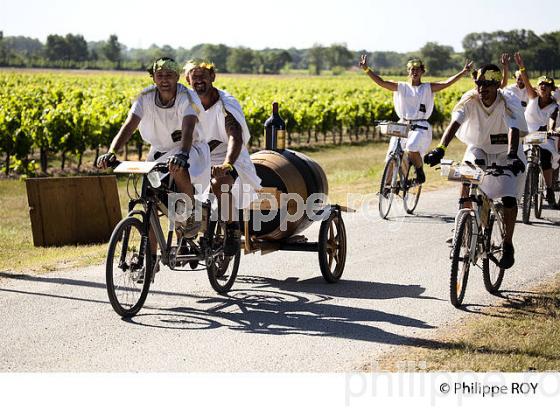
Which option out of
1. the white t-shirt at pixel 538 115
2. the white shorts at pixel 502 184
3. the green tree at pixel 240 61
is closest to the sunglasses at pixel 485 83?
the white shorts at pixel 502 184

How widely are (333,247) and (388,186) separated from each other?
4309mm

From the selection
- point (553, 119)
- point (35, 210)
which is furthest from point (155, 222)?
point (553, 119)

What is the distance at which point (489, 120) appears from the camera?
27.2 ft

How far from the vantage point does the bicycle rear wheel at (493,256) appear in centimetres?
820

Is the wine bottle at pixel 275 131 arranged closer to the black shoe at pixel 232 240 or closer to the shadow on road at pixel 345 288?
the shadow on road at pixel 345 288

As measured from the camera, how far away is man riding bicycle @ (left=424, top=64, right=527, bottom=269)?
8109 mm

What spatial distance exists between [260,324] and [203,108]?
188cm

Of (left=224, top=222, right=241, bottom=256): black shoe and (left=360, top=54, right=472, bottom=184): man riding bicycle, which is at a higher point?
(left=360, top=54, right=472, bottom=184): man riding bicycle

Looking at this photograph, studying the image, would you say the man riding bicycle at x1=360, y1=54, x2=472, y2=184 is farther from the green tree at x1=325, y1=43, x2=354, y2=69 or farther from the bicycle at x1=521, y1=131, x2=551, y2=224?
the green tree at x1=325, y1=43, x2=354, y2=69

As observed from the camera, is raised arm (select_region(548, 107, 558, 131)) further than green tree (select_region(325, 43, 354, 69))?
No

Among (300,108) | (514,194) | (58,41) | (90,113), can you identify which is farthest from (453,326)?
(58,41)

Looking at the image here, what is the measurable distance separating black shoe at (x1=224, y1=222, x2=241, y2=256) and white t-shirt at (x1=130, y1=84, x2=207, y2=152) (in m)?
0.89

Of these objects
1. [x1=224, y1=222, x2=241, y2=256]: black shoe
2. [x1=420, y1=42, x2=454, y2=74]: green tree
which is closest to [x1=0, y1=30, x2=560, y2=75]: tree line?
[x1=420, y1=42, x2=454, y2=74]: green tree

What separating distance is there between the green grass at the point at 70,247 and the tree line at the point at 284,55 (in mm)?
2536
